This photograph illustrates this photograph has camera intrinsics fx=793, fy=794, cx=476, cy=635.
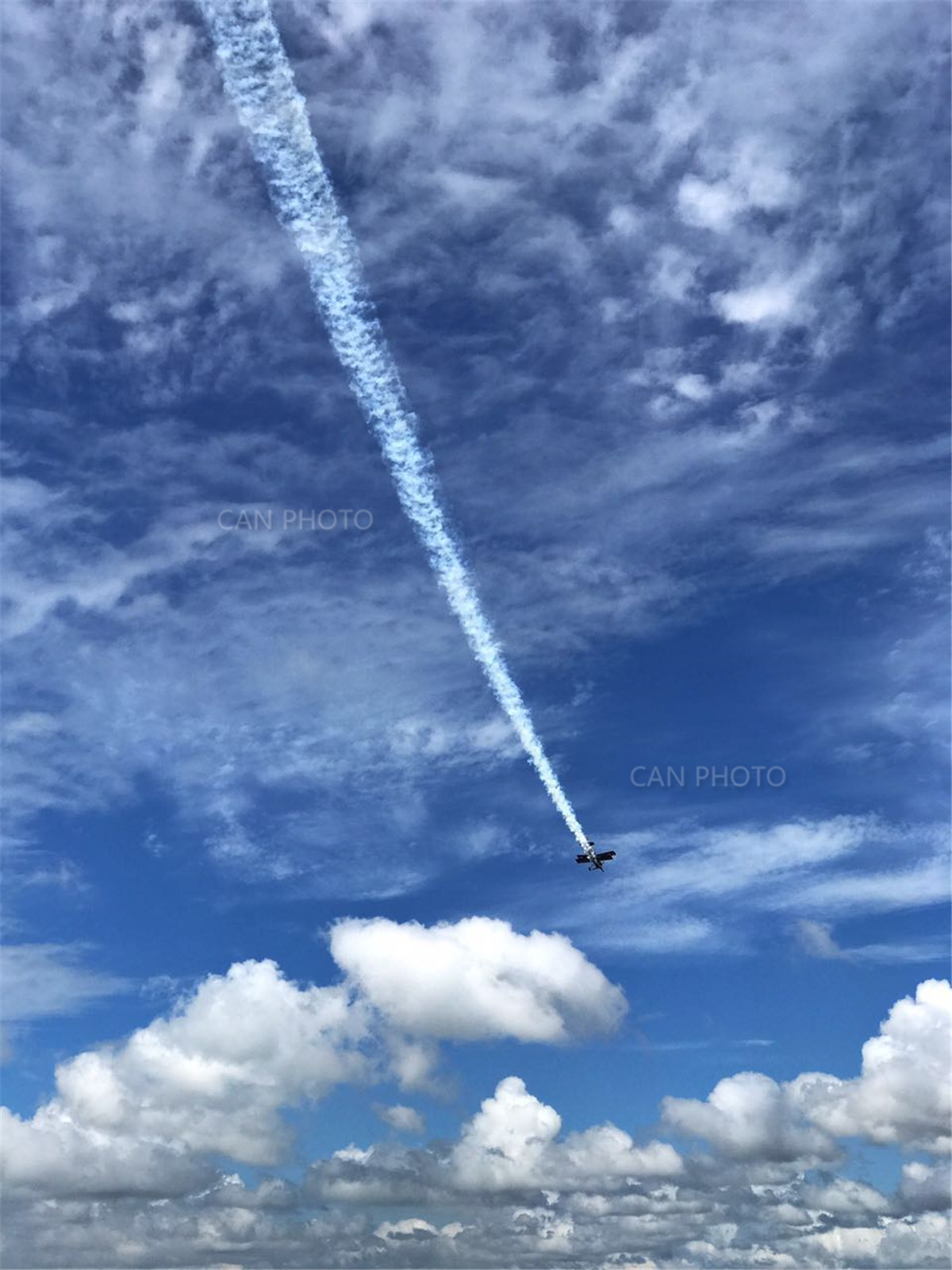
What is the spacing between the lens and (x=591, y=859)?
172750 mm
